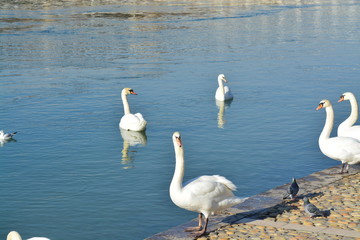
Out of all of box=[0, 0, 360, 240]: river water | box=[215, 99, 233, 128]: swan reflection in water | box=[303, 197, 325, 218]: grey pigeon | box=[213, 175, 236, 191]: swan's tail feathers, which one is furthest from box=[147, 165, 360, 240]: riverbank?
box=[215, 99, 233, 128]: swan reflection in water

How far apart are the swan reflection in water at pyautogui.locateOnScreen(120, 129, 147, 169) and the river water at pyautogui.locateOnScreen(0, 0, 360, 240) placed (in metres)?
0.04

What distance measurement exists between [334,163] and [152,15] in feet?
182

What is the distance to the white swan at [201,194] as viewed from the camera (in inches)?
418

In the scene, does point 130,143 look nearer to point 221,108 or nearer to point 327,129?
point 221,108

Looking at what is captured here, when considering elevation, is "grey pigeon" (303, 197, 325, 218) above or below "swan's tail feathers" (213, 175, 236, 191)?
below

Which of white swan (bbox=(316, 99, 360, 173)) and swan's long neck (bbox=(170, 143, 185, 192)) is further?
white swan (bbox=(316, 99, 360, 173))

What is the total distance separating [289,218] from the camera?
11.1 m

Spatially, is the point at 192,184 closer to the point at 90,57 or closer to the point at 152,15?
the point at 90,57

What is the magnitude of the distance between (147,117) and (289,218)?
12978mm

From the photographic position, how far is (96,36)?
49.6 m

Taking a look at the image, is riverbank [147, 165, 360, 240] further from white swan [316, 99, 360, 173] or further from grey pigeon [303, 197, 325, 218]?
white swan [316, 99, 360, 173]

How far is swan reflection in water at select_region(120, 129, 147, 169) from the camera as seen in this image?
18237 mm

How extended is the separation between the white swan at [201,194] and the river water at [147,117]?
2162 mm

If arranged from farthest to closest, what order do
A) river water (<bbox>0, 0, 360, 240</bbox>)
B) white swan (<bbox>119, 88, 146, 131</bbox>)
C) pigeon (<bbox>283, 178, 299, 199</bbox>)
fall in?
white swan (<bbox>119, 88, 146, 131</bbox>) < river water (<bbox>0, 0, 360, 240</bbox>) < pigeon (<bbox>283, 178, 299, 199</bbox>)
